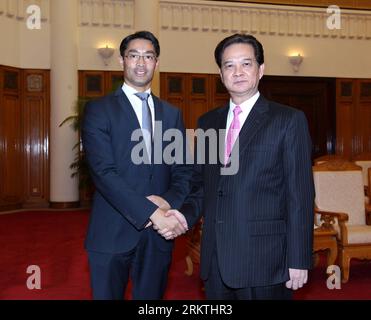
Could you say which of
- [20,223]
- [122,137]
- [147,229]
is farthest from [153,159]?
[20,223]

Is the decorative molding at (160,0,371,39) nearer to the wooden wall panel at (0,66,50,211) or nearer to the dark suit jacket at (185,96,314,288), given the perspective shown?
the wooden wall panel at (0,66,50,211)

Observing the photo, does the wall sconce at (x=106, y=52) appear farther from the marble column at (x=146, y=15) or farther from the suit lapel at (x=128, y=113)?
the suit lapel at (x=128, y=113)

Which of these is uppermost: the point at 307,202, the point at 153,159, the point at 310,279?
the point at 153,159

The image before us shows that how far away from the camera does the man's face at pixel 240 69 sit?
2.08 meters

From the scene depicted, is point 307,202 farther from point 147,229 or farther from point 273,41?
point 273,41

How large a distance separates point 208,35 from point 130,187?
8668 mm

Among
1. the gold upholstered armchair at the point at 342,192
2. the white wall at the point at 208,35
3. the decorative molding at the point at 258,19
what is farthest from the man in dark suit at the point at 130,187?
the decorative molding at the point at 258,19

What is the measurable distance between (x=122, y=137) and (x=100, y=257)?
1.86 ft

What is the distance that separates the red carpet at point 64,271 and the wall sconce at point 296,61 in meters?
5.51

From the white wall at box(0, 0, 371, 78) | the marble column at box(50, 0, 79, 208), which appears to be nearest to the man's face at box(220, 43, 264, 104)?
the marble column at box(50, 0, 79, 208)

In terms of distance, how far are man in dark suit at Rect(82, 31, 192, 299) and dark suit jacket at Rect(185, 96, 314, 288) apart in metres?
0.34

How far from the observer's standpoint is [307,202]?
6.61 feet

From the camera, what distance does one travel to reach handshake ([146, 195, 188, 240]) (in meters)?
2.22

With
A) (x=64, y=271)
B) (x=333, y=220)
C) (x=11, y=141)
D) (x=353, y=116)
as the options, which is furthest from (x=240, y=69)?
(x=353, y=116)
